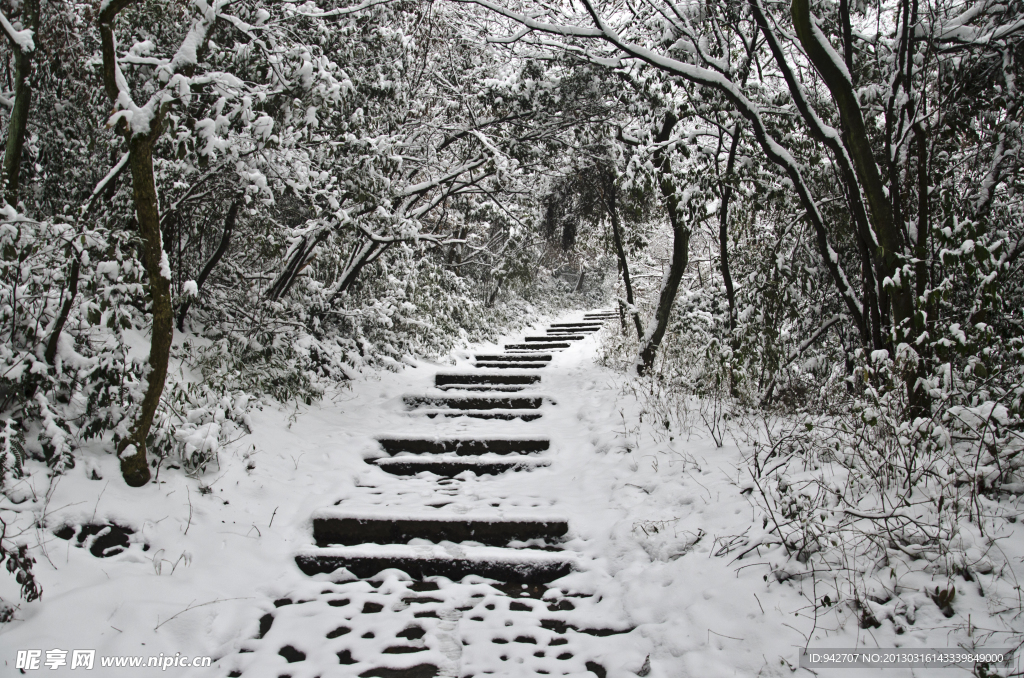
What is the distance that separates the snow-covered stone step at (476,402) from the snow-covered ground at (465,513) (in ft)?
4.99

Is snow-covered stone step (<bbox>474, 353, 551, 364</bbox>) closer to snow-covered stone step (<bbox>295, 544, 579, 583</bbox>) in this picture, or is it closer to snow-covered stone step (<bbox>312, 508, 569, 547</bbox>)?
snow-covered stone step (<bbox>312, 508, 569, 547</bbox>)

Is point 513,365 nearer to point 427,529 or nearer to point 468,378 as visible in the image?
point 468,378

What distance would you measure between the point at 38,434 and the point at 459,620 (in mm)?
2375

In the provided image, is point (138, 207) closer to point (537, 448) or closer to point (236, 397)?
point (236, 397)

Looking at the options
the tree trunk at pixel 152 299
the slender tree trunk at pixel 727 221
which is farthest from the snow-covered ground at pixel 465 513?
the slender tree trunk at pixel 727 221

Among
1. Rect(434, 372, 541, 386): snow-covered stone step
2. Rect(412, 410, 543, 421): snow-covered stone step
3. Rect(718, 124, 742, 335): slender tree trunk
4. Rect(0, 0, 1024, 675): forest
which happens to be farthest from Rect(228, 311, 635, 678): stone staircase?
Rect(434, 372, 541, 386): snow-covered stone step

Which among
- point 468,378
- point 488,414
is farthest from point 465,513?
point 468,378

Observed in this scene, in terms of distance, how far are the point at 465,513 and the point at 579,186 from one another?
5604 millimetres

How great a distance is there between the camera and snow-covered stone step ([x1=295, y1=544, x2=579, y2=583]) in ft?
9.43

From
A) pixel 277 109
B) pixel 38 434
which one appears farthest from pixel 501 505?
pixel 277 109

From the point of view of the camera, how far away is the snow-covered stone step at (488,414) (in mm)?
5742

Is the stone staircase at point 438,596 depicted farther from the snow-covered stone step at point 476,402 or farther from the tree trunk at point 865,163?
the tree trunk at point 865,163

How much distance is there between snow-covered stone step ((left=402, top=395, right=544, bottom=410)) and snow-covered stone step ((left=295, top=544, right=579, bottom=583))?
10.2 feet

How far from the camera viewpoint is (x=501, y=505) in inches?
142
